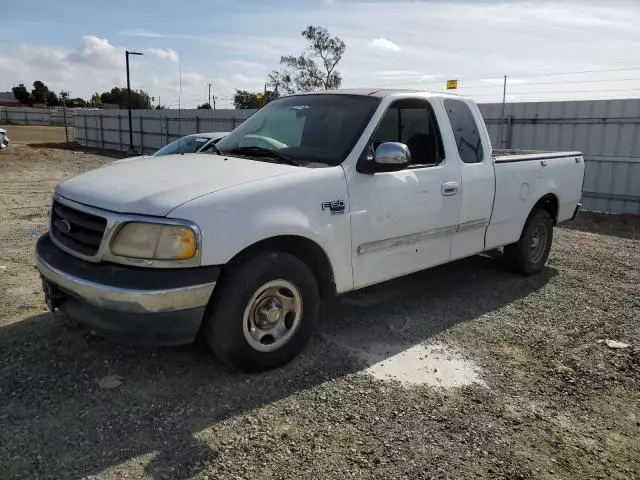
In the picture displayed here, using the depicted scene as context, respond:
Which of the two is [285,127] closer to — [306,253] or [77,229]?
[306,253]

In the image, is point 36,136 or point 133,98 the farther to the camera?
point 133,98

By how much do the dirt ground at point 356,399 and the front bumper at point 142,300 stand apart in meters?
0.47

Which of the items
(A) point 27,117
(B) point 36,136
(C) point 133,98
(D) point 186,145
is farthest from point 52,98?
(D) point 186,145

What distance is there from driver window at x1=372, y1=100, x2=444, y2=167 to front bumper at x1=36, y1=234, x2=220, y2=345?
6.56ft

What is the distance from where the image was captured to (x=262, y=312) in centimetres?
362

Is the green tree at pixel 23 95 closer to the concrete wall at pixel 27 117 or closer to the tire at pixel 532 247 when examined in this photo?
the concrete wall at pixel 27 117

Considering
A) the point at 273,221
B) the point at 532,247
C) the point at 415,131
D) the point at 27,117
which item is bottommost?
the point at 532,247

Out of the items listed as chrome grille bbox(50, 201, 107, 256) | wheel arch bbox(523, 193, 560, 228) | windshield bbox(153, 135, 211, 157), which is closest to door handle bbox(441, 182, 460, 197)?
wheel arch bbox(523, 193, 560, 228)

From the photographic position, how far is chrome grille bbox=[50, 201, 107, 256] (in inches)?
132

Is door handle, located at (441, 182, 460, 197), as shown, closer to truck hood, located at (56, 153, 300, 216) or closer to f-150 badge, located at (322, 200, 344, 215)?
f-150 badge, located at (322, 200, 344, 215)

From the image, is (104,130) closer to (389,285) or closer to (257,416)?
(389,285)

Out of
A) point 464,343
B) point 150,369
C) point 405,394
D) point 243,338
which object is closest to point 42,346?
point 150,369

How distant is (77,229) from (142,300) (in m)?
0.84

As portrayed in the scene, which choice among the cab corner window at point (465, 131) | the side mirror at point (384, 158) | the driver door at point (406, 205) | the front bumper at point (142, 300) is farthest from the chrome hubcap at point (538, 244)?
the front bumper at point (142, 300)
